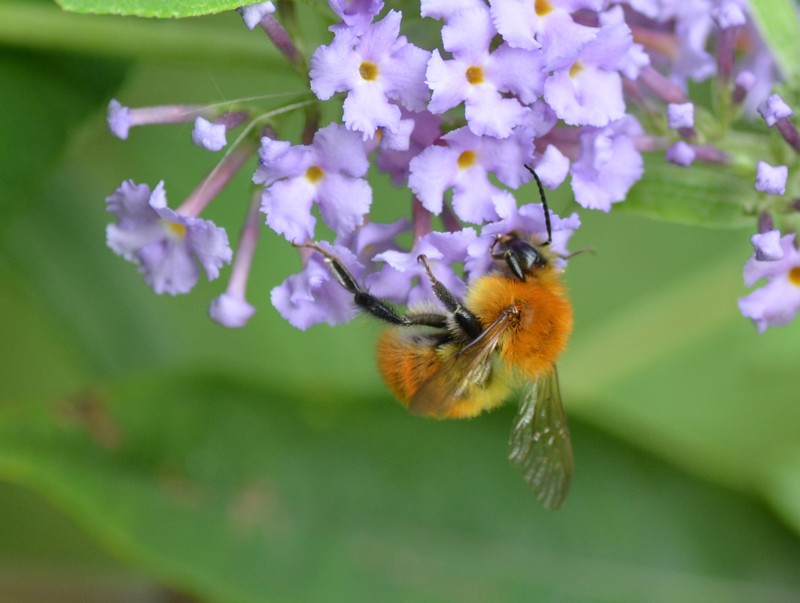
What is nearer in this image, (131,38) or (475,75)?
(475,75)

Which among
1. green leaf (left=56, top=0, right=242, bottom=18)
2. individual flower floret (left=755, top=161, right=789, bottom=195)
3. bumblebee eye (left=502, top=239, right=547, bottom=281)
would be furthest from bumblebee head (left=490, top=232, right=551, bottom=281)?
green leaf (left=56, top=0, right=242, bottom=18)

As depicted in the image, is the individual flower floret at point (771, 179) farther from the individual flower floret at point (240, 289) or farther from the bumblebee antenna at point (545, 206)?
the individual flower floret at point (240, 289)

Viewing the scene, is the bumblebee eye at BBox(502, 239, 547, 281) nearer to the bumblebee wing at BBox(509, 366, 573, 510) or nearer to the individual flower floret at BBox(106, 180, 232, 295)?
the bumblebee wing at BBox(509, 366, 573, 510)

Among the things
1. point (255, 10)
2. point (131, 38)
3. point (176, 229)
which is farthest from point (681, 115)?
point (131, 38)

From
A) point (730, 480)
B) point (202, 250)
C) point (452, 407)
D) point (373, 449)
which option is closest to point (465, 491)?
point (373, 449)

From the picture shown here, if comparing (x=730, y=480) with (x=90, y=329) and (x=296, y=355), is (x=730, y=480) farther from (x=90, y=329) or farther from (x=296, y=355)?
(x=90, y=329)

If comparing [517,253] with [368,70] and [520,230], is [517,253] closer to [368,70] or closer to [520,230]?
[520,230]
